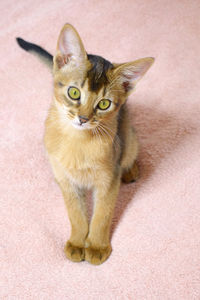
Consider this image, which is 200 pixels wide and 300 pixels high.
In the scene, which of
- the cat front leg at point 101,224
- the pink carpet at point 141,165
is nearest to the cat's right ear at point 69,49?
the cat front leg at point 101,224

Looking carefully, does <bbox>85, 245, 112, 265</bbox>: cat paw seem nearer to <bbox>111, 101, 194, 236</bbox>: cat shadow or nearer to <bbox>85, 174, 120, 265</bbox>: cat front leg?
<bbox>85, 174, 120, 265</bbox>: cat front leg

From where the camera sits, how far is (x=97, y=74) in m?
0.88

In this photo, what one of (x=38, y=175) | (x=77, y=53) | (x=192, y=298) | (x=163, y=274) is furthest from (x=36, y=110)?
(x=192, y=298)

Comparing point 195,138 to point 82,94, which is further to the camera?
point 195,138

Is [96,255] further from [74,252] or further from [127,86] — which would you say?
[127,86]

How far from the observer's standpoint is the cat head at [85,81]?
2.83 feet

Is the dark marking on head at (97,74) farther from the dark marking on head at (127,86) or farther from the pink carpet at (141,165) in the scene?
the pink carpet at (141,165)

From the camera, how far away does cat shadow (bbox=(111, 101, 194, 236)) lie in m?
1.24

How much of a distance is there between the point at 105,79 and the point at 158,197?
20.3 inches

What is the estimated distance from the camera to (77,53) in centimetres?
88

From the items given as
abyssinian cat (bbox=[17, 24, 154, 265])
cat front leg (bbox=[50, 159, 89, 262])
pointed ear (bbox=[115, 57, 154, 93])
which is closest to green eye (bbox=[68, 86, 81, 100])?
abyssinian cat (bbox=[17, 24, 154, 265])

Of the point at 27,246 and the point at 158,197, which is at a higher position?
the point at 158,197

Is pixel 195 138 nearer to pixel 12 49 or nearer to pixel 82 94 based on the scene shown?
pixel 82 94

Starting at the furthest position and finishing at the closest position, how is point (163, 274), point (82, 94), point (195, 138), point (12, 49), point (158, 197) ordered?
point (12, 49) → point (195, 138) → point (158, 197) → point (163, 274) → point (82, 94)
